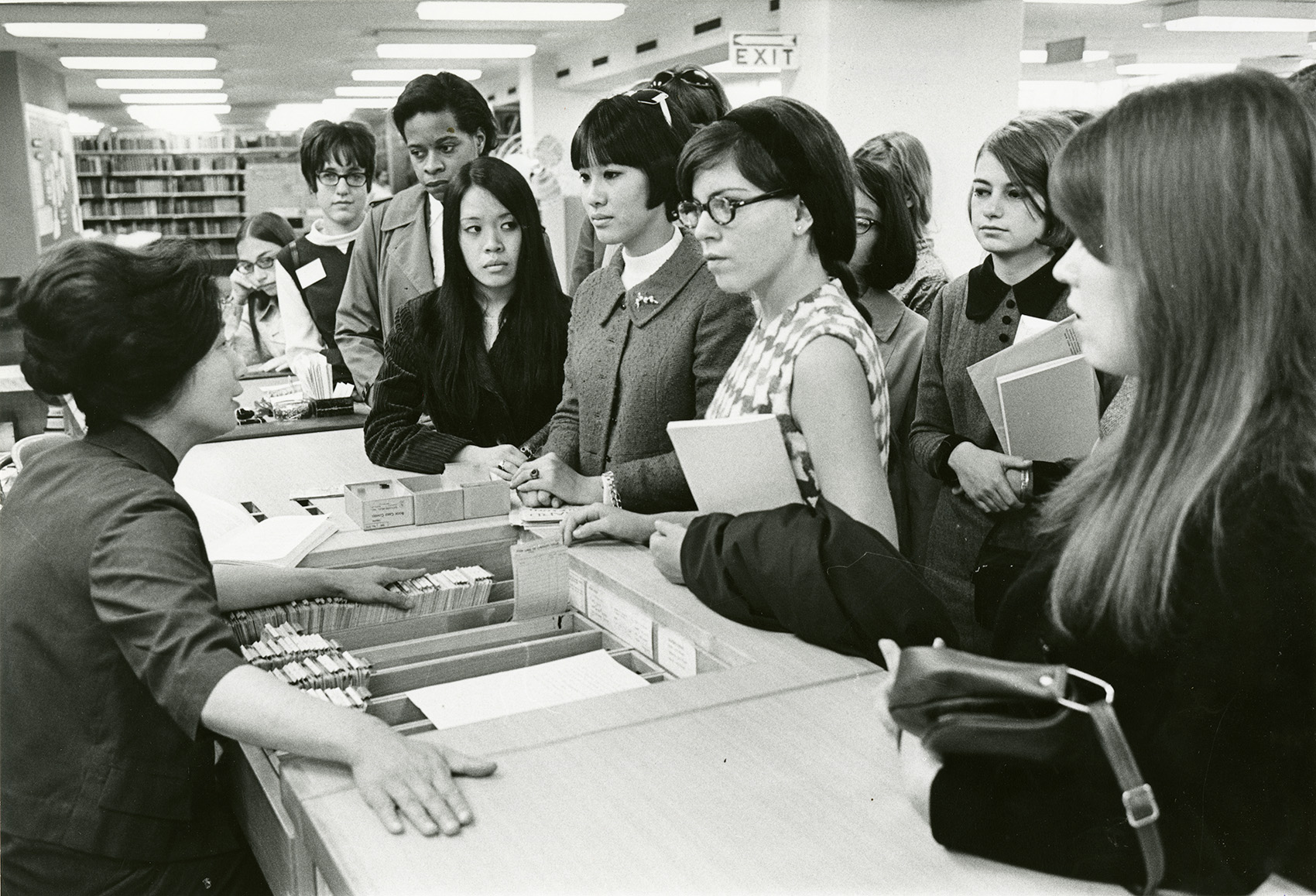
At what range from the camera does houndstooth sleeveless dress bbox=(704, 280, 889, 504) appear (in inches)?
69.6

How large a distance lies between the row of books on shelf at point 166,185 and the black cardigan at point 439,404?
17754mm

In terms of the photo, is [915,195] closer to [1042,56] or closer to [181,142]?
[1042,56]

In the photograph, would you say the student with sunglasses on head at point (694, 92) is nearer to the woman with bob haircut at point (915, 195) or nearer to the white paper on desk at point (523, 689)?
the woman with bob haircut at point (915, 195)

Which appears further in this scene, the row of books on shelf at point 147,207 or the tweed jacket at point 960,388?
the row of books on shelf at point 147,207

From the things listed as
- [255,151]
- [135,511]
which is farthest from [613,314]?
[255,151]

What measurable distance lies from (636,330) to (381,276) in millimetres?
1854

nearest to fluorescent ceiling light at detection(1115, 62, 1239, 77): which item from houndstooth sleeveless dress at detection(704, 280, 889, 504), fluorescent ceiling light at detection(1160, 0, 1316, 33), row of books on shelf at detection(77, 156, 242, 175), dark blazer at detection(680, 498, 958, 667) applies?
fluorescent ceiling light at detection(1160, 0, 1316, 33)

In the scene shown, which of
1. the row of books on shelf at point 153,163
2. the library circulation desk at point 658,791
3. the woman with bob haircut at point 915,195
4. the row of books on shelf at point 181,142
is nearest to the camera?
the library circulation desk at point 658,791

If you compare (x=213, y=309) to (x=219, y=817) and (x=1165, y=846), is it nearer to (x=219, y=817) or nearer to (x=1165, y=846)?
(x=219, y=817)

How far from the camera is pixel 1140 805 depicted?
0.93m

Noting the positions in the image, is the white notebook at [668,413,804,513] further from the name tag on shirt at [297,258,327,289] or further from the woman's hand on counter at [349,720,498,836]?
the name tag on shirt at [297,258,327,289]

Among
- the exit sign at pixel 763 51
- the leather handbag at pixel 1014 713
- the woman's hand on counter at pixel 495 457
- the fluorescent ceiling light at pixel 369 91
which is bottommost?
the woman's hand on counter at pixel 495 457

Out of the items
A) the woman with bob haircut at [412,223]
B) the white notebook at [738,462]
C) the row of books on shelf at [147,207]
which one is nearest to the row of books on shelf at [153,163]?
the row of books on shelf at [147,207]

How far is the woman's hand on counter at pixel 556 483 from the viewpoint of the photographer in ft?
7.67
